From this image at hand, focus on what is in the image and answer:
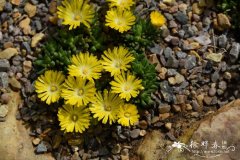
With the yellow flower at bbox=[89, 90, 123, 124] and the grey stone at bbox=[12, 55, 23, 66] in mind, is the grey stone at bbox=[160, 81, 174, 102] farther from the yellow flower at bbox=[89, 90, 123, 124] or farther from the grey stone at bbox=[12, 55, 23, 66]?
the grey stone at bbox=[12, 55, 23, 66]

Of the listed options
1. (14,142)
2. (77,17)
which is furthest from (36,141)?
(77,17)

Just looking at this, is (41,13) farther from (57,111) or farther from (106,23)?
(57,111)

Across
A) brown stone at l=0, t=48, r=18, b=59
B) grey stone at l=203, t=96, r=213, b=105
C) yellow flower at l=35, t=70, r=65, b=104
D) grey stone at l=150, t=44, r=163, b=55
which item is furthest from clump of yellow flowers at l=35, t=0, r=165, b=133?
grey stone at l=203, t=96, r=213, b=105

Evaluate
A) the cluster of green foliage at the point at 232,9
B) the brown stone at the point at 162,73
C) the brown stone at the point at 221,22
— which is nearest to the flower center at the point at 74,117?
the brown stone at the point at 162,73

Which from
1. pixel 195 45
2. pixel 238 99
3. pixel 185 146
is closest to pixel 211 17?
pixel 195 45

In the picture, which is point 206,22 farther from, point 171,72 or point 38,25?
point 38,25

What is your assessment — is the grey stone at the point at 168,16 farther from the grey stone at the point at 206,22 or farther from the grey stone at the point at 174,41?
the grey stone at the point at 206,22
